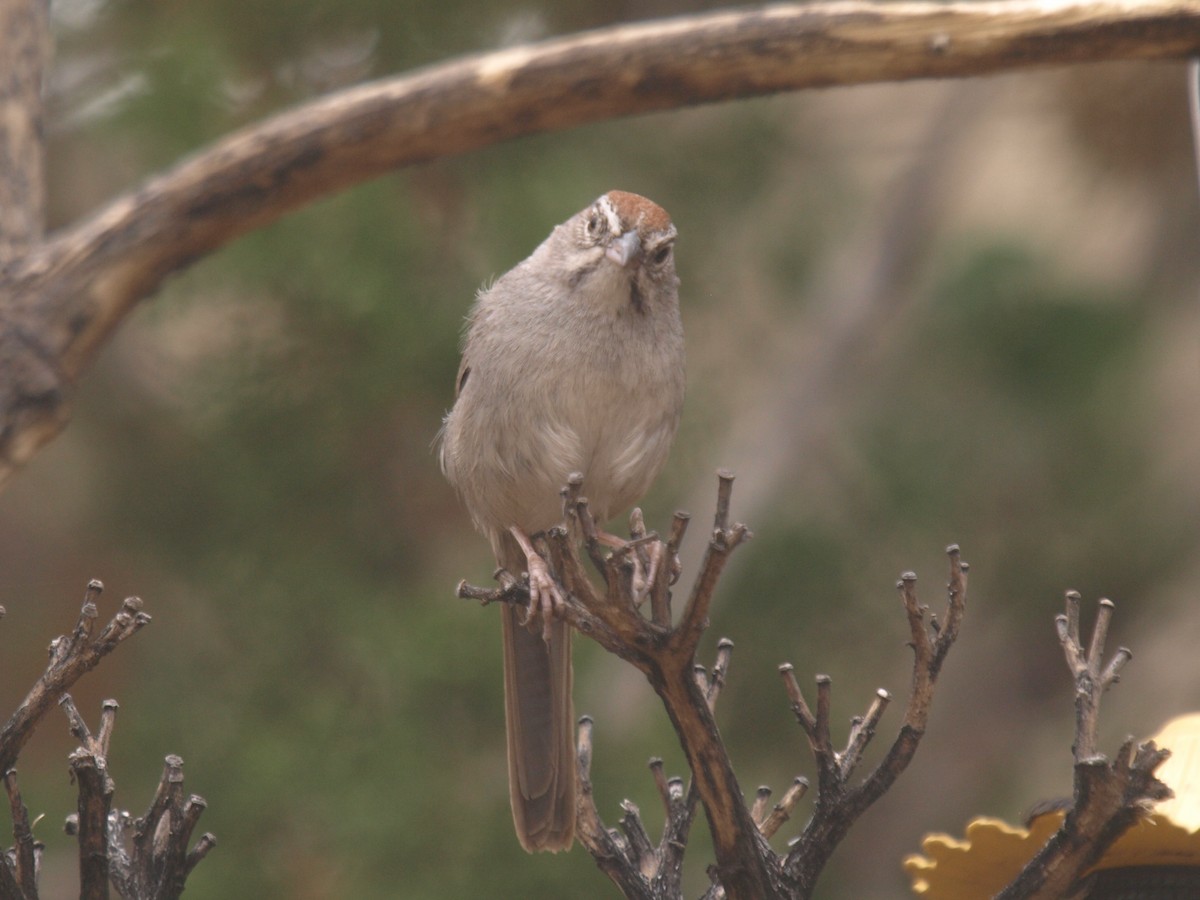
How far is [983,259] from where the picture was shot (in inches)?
352

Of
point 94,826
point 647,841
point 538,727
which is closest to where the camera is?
point 94,826

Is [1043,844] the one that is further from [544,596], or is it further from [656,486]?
[656,486]

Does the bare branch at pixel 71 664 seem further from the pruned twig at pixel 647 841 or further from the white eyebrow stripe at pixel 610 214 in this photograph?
the white eyebrow stripe at pixel 610 214

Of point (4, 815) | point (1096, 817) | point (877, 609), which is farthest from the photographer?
point (877, 609)

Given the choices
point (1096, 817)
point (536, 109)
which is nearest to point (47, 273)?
point (536, 109)

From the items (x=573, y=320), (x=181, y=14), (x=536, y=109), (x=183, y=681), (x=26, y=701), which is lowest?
(x=26, y=701)

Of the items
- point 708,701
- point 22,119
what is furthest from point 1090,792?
point 22,119

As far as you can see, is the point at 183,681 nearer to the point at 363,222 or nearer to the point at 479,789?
the point at 479,789

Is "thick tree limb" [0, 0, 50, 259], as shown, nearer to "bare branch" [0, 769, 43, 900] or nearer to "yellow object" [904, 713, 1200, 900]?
"bare branch" [0, 769, 43, 900]

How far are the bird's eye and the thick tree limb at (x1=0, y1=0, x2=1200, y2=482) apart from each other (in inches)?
14.8

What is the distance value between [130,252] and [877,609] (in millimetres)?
5811

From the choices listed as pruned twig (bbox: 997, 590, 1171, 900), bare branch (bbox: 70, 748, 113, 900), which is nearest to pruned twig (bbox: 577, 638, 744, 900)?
pruned twig (bbox: 997, 590, 1171, 900)

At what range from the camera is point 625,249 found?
4.02m

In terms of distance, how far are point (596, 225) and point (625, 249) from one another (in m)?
0.22
